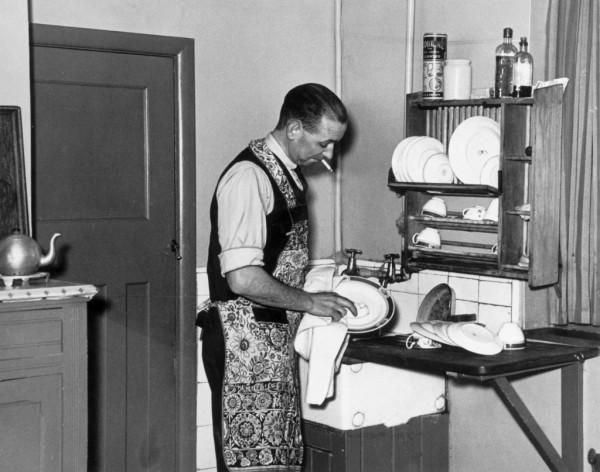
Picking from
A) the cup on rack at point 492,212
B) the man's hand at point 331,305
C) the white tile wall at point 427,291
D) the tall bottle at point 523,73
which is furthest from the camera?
the white tile wall at point 427,291

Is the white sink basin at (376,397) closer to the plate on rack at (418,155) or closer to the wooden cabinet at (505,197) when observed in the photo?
the wooden cabinet at (505,197)

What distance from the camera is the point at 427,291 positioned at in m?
3.98

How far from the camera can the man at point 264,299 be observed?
117 inches

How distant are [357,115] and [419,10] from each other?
57 centimetres

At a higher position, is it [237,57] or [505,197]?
[237,57]

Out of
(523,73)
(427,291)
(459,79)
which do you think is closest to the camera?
(523,73)

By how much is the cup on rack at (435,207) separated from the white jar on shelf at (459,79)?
413 mm

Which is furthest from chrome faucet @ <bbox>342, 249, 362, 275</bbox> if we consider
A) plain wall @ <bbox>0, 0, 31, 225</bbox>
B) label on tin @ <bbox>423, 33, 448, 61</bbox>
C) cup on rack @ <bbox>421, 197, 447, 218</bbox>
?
plain wall @ <bbox>0, 0, 31, 225</bbox>

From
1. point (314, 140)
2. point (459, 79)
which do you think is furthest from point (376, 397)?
point (459, 79)

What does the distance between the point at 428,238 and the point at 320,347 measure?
794 millimetres

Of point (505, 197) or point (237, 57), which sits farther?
point (237, 57)

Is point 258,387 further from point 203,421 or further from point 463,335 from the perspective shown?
point 203,421

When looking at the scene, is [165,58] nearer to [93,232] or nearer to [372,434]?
[93,232]

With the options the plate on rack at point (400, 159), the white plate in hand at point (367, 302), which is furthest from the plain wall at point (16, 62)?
the plate on rack at point (400, 159)
